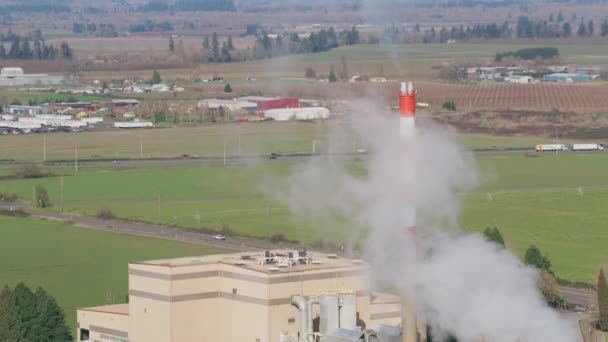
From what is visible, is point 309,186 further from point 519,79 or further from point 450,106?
point 519,79

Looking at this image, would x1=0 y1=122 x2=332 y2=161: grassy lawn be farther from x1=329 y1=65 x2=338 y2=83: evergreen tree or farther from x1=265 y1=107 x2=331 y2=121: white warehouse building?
x1=329 y1=65 x2=338 y2=83: evergreen tree

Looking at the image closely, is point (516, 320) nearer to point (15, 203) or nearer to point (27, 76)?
point (15, 203)

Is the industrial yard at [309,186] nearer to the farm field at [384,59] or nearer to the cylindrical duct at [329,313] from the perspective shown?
the cylindrical duct at [329,313]

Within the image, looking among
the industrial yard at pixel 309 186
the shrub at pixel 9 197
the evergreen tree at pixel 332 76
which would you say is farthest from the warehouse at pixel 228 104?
the shrub at pixel 9 197

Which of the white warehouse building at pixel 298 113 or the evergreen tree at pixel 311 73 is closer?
the white warehouse building at pixel 298 113

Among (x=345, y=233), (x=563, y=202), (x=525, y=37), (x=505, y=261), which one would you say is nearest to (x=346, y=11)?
(x=563, y=202)

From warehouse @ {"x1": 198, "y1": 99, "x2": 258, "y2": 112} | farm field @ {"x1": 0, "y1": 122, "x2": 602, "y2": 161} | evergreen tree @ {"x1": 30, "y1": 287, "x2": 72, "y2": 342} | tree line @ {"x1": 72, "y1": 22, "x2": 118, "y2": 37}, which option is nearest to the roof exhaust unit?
evergreen tree @ {"x1": 30, "y1": 287, "x2": 72, "y2": 342}

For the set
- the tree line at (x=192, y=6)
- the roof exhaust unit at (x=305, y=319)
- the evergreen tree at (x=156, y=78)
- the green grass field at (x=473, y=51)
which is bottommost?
the evergreen tree at (x=156, y=78)

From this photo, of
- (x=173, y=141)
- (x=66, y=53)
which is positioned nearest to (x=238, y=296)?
(x=173, y=141)
